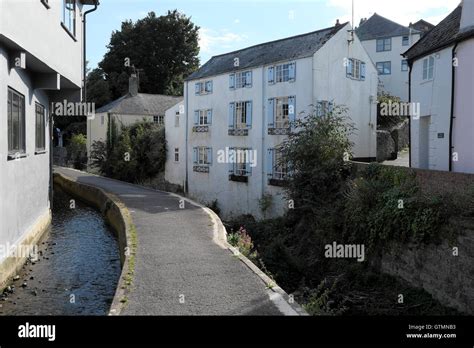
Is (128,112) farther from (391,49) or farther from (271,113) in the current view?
(391,49)

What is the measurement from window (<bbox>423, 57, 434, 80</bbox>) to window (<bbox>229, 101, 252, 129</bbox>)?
10.8m

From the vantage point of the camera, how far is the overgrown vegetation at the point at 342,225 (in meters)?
12.7

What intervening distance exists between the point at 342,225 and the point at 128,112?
28.4 m

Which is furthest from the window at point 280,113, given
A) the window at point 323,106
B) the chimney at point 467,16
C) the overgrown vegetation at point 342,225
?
the chimney at point 467,16

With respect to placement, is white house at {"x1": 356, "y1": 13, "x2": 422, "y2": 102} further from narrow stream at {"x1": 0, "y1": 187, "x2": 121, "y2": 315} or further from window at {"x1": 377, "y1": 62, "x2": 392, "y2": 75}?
narrow stream at {"x1": 0, "y1": 187, "x2": 121, "y2": 315}

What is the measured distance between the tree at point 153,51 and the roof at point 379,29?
62.1 ft

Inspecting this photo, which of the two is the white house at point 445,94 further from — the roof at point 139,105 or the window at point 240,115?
the roof at point 139,105

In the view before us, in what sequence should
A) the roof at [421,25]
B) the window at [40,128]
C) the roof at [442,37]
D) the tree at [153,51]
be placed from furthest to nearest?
the tree at [153,51] < the roof at [421,25] < the roof at [442,37] < the window at [40,128]

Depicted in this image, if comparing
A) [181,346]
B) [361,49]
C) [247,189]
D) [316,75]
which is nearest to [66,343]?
[181,346]

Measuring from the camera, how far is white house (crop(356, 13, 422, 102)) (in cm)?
4684

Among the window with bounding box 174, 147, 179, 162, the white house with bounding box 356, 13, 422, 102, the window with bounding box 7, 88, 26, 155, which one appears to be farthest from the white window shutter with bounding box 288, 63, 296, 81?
the white house with bounding box 356, 13, 422, 102

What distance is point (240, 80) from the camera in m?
28.5

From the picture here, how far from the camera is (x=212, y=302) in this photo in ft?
24.7

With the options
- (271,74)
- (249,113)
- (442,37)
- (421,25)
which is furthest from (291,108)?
(421,25)
